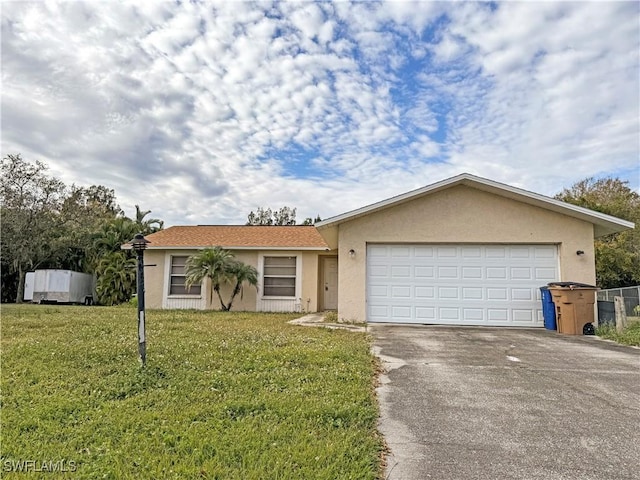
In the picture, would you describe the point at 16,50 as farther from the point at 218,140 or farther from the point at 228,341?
the point at 228,341

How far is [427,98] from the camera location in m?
12.0

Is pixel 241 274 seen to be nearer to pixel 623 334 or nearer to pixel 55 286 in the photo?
pixel 623 334

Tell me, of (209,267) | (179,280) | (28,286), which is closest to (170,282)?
(179,280)

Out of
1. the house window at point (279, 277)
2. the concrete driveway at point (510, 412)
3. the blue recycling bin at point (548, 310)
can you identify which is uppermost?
the house window at point (279, 277)

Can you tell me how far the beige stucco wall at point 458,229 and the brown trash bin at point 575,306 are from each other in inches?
31.0

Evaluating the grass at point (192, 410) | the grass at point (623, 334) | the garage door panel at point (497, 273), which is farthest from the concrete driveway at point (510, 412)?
the garage door panel at point (497, 273)

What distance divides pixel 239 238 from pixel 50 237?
1056cm

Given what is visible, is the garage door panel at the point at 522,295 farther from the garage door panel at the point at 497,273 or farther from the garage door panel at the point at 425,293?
the garage door panel at the point at 425,293

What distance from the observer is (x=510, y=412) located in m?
3.80

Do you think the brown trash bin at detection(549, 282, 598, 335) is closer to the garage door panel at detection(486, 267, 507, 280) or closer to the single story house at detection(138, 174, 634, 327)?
the single story house at detection(138, 174, 634, 327)

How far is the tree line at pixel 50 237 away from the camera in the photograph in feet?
56.1

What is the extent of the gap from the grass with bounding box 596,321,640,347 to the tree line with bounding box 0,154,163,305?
17.6m

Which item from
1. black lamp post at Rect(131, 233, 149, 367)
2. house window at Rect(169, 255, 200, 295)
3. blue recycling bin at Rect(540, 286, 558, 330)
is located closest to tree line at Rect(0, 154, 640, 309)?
house window at Rect(169, 255, 200, 295)

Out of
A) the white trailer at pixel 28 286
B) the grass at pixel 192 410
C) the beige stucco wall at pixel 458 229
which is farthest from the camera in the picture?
the white trailer at pixel 28 286
